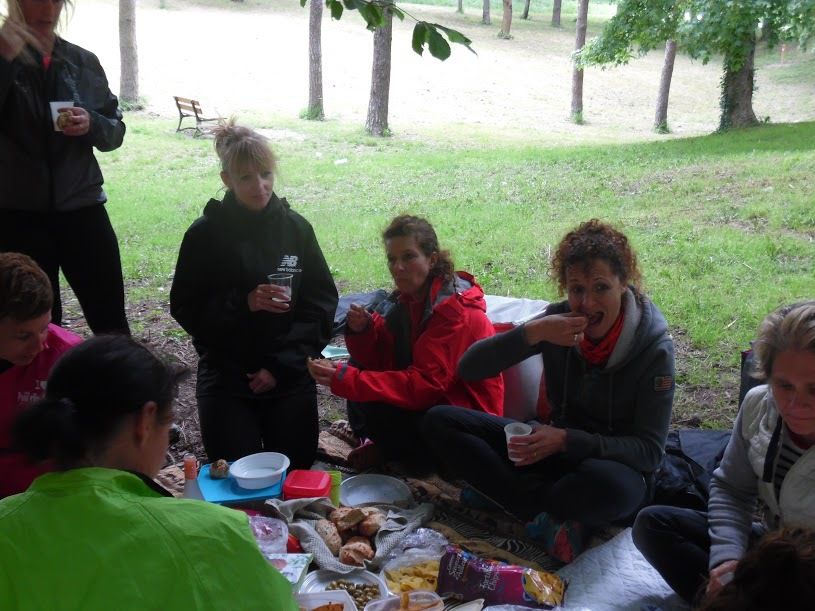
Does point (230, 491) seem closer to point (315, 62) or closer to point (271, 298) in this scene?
point (271, 298)

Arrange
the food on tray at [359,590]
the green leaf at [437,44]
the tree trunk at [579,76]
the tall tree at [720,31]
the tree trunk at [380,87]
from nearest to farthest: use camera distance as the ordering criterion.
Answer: the green leaf at [437,44] < the food on tray at [359,590] < the tall tree at [720,31] < the tree trunk at [380,87] < the tree trunk at [579,76]

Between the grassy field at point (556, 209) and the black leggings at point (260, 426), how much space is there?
6.39 feet

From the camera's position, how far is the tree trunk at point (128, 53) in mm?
14844

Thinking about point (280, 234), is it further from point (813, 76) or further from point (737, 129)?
point (813, 76)

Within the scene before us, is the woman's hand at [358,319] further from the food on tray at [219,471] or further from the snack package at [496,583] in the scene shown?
the snack package at [496,583]

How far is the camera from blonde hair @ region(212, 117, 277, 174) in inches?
129

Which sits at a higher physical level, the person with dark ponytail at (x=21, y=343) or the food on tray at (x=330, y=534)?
the person with dark ponytail at (x=21, y=343)

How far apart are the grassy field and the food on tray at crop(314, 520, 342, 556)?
2.04 m

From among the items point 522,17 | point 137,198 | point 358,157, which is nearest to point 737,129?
point 358,157

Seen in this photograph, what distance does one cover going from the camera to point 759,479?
2.30 m

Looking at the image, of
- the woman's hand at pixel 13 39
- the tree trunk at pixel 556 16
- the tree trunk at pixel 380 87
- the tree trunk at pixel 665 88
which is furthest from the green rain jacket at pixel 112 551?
the tree trunk at pixel 556 16

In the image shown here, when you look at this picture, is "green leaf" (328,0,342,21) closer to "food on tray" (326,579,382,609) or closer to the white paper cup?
the white paper cup

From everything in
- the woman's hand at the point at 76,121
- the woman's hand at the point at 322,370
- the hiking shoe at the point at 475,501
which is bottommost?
the hiking shoe at the point at 475,501

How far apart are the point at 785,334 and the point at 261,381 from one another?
2.13 meters
